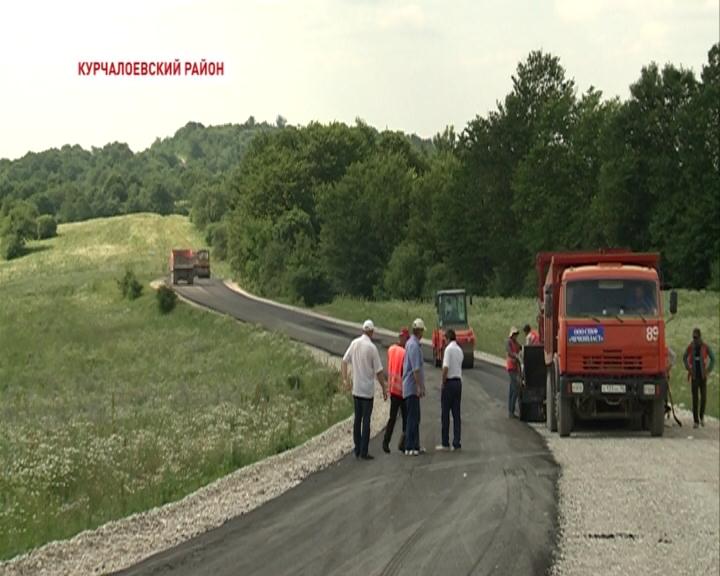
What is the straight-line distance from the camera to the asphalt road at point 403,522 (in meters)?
11.7

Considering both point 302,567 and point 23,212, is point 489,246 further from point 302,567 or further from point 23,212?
point 302,567

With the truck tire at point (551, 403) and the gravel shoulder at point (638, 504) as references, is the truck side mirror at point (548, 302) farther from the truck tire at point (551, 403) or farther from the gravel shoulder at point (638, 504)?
the gravel shoulder at point (638, 504)

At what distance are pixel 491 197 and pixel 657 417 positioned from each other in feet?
231

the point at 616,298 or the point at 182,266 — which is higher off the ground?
the point at 616,298

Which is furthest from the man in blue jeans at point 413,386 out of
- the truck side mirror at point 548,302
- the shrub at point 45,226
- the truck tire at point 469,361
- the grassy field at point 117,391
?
the truck tire at point 469,361

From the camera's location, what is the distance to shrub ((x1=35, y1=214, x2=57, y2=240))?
92.8 feet

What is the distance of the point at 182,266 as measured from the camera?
88000 mm

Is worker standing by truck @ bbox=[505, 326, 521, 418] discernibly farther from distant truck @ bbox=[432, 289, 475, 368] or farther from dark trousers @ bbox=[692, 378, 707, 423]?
distant truck @ bbox=[432, 289, 475, 368]

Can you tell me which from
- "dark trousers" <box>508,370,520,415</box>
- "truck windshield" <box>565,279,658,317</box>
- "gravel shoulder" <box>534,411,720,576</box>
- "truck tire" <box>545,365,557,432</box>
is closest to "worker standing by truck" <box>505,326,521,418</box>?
"dark trousers" <box>508,370,520,415</box>

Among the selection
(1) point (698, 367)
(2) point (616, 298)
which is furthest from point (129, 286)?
(2) point (616, 298)

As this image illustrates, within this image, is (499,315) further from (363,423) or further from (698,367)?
(363,423)

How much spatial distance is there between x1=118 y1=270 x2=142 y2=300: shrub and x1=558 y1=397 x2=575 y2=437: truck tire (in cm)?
3613

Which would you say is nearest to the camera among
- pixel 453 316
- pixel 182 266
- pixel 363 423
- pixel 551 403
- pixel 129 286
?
pixel 363 423

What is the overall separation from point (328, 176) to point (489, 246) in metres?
21.7
